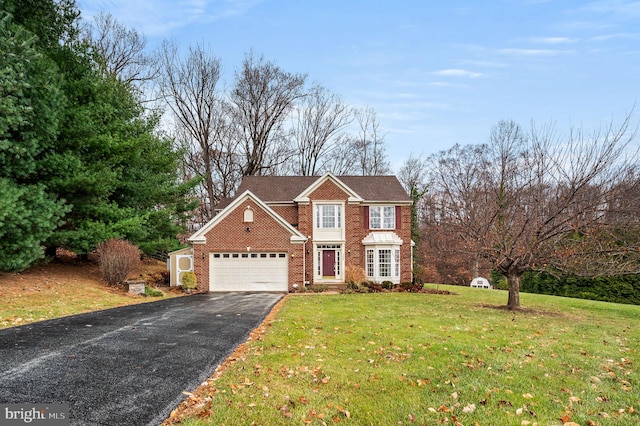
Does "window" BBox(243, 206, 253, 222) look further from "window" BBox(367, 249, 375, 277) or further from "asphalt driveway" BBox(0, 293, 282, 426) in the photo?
"asphalt driveway" BBox(0, 293, 282, 426)

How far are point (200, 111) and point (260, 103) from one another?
4.81 metres

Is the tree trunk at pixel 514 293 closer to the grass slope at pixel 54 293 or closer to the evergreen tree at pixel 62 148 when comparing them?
the grass slope at pixel 54 293

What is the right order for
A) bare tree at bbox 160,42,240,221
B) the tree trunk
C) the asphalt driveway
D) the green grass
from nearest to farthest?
the green grass → the asphalt driveway → the tree trunk → bare tree at bbox 160,42,240,221

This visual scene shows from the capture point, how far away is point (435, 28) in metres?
15.3

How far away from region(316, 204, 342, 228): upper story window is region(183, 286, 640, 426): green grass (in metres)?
12.7

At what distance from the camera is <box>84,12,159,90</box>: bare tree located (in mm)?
27266

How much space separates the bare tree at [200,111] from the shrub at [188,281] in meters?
11.7

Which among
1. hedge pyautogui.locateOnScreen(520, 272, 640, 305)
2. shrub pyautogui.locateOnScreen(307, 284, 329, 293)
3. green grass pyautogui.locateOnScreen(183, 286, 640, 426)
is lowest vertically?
hedge pyautogui.locateOnScreen(520, 272, 640, 305)

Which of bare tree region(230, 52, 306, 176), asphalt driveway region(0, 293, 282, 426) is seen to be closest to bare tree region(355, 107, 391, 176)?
bare tree region(230, 52, 306, 176)

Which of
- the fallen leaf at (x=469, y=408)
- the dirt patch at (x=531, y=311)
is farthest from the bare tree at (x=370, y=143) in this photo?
the fallen leaf at (x=469, y=408)

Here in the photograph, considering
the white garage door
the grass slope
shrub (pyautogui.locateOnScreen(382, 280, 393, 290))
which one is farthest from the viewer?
shrub (pyautogui.locateOnScreen(382, 280, 393, 290))

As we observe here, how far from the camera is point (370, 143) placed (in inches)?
1404

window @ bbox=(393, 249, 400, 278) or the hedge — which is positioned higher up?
window @ bbox=(393, 249, 400, 278)

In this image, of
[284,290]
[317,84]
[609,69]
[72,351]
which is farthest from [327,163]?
[72,351]
